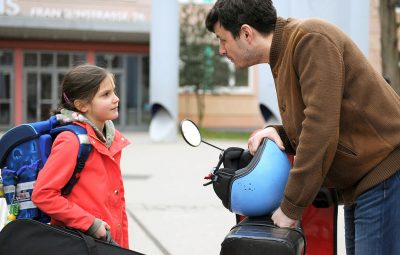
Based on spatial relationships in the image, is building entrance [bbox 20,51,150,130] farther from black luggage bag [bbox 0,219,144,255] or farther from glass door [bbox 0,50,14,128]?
black luggage bag [bbox 0,219,144,255]

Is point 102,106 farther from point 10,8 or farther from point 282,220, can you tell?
point 10,8

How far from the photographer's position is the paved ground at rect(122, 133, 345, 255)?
512cm

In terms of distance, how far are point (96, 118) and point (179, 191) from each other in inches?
215

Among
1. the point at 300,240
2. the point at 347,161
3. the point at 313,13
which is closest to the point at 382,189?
the point at 347,161

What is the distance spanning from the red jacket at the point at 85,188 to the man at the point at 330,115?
2.74ft

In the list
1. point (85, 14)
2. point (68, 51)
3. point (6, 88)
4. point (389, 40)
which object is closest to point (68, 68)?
point (68, 51)

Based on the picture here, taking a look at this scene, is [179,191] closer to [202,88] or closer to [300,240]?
[300,240]

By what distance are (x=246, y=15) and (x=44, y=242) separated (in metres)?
1.13

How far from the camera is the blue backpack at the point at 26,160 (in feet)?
7.85

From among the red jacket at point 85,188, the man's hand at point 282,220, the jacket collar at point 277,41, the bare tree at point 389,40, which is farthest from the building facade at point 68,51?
the man's hand at point 282,220

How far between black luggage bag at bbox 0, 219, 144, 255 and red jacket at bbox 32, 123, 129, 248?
0.21 meters

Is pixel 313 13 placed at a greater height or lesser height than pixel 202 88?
greater

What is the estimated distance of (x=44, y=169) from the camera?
2.44m

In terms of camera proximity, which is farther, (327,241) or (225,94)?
(225,94)
